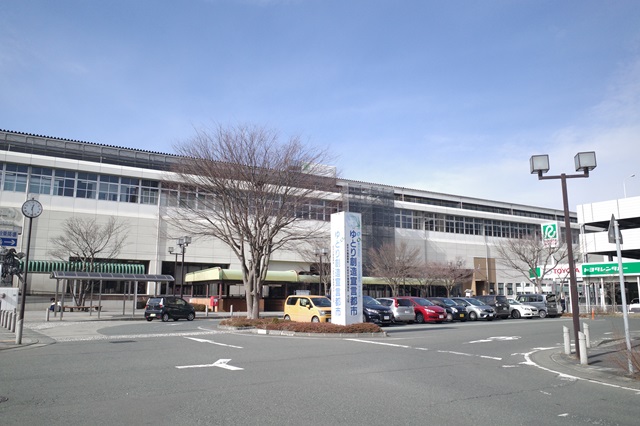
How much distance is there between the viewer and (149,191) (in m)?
55.9

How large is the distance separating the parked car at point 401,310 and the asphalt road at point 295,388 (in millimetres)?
12957

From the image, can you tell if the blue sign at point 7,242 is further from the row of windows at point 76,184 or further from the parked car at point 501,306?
the row of windows at point 76,184

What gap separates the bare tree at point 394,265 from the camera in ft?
179

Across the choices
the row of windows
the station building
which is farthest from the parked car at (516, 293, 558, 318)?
the row of windows

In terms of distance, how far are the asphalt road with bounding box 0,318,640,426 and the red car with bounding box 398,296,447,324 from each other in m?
14.2

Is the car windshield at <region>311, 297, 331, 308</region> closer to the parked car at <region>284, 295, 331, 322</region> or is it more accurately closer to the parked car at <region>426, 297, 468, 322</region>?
the parked car at <region>284, 295, 331, 322</region>

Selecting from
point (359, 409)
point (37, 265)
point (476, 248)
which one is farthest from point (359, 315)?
point (476, 248)

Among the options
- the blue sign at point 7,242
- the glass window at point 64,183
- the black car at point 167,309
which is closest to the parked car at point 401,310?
the black car at point 167,309

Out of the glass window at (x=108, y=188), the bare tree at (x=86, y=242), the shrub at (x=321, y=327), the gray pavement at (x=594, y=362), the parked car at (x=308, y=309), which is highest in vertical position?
the glass window at (x=108, y=188)

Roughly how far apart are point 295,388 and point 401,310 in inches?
806

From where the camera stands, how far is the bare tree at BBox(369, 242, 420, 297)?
179 feet

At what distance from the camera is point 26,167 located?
49875 mm

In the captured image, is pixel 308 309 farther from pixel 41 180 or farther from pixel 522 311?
pixel 41 180

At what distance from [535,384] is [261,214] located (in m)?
17.4
